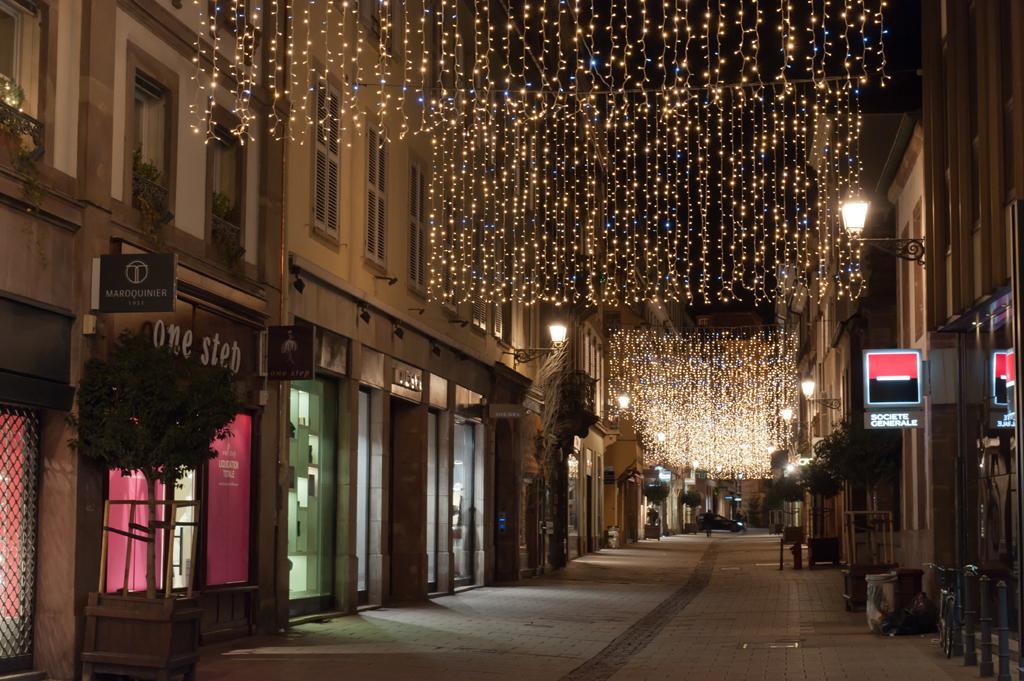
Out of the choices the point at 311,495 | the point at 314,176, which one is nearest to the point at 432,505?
the point at 311,495

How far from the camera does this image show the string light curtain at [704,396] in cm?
6438

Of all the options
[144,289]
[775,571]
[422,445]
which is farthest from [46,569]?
[775,571]

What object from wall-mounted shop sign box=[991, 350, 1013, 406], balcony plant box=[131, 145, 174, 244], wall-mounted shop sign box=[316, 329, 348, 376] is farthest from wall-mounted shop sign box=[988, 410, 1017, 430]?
balcony plant box=[131, 145, 174, 244]

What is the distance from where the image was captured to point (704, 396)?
73.1 m

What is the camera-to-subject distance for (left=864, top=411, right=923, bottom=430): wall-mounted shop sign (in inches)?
774

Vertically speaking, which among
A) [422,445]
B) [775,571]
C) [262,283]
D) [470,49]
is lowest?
[775,571]

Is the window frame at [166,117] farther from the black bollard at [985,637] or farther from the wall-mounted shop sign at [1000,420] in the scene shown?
the wall-mounted shop sign at [1000,420]

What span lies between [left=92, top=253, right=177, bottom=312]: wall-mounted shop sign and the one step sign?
437 inches

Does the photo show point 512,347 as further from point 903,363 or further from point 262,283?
point 262,283

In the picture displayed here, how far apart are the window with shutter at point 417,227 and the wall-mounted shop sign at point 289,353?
7.38 meters

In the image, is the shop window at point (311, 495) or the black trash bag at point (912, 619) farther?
the shop window at point (311, 495)

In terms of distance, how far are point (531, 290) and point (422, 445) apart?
940 cm

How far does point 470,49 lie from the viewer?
96.9 feet

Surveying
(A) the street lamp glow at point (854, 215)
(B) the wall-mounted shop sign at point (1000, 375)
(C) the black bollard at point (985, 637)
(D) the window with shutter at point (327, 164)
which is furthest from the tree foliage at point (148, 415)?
(A) the street lamp glow at point (854, 215)
